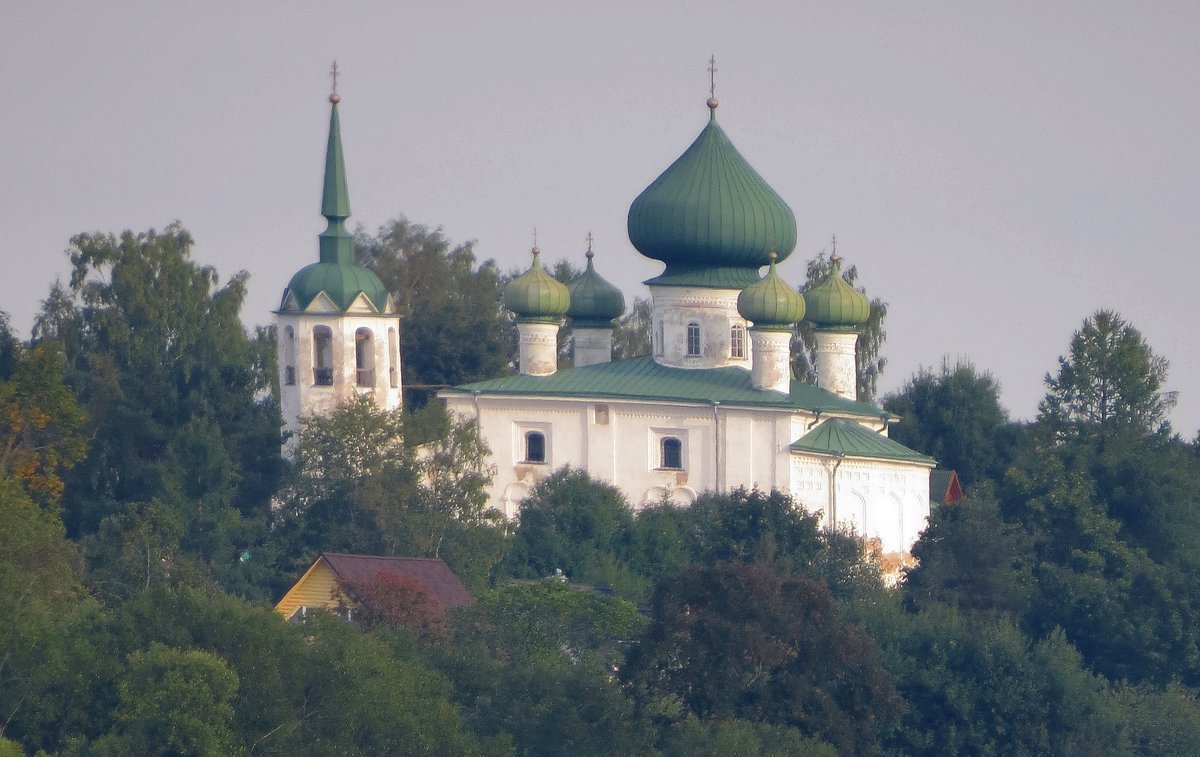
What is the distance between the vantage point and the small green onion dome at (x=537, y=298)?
5209 centimetres

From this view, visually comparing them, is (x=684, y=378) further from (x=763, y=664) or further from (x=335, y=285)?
(x=763, y=664)

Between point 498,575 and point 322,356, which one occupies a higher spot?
point 322,356

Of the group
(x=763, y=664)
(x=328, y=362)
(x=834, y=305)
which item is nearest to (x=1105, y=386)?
(x=834, y=305)

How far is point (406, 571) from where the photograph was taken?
42.7 metres

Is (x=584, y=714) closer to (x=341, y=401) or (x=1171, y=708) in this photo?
(x=1171, y=708)

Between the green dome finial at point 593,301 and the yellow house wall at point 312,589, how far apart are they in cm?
1143

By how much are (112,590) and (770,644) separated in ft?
35.9

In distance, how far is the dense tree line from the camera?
34250 millimetres

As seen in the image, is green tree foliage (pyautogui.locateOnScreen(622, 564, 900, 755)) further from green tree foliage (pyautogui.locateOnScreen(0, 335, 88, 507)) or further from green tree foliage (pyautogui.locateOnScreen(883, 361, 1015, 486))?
green tree foliage (pyautogui.locateOnScreen(883, 361, 1015, 486))

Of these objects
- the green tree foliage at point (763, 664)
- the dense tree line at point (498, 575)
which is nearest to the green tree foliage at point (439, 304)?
the dense tree line at point (498, 575)

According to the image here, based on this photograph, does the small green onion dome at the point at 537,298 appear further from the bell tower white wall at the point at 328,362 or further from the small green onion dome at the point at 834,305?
the small green onion dome at the point at 834,305

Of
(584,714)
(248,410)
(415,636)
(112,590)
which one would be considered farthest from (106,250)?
(584,714)

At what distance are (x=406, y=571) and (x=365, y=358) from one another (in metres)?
8.63

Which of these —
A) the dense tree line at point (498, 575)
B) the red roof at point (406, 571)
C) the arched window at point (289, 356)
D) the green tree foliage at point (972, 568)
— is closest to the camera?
the dense tree line at point (498, 575)
